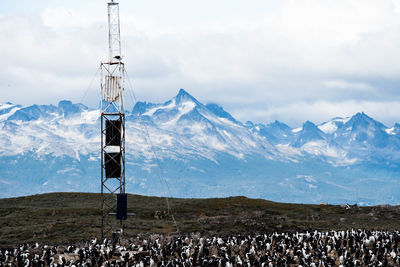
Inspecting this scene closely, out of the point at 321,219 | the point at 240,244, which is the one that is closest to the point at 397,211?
the point at 321,219

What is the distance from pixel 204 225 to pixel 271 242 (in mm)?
25667

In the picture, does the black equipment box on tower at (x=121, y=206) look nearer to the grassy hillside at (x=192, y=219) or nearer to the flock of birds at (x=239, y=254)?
the flock of birds at (x=239, y=254)

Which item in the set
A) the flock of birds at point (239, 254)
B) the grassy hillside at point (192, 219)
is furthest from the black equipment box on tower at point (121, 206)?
the grassy hillside at point (192, 219)

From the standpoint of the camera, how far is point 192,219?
76.4 meters

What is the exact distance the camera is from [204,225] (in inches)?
2682

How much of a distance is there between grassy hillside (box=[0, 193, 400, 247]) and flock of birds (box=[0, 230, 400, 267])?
16.4m

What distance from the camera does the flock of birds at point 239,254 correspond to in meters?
35.7

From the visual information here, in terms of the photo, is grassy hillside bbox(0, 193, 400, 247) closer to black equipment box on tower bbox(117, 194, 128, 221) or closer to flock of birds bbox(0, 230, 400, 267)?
black equipment box on tower bbox(117, 194, 128, 221)

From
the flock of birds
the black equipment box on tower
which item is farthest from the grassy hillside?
the flock of birds

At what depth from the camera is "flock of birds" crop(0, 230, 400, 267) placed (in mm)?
35656

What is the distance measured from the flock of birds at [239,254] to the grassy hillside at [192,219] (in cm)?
1639

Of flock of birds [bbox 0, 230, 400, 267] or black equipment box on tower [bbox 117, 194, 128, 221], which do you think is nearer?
flock of birds [bbox 0, 230, 400, 267]

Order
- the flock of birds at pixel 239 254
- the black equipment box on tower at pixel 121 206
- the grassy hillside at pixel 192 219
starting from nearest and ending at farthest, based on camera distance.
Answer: the flock of birds at pixel 239 254 < the black equipment box on tower at pixel 121 206 < the grassy hillside at pixel 192 219

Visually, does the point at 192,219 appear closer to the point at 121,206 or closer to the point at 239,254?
the point at 121,206
